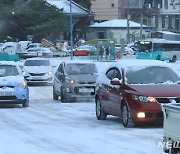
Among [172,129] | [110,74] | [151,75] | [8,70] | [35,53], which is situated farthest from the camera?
[35,53]

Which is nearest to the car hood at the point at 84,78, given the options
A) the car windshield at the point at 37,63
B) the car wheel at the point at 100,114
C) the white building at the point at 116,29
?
the car wheel at the point at 100,114

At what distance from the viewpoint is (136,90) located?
15.1 m

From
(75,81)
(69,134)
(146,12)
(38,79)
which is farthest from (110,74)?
(146,12)

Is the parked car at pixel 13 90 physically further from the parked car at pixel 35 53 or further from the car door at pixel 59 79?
the parked car at pixel 35 53

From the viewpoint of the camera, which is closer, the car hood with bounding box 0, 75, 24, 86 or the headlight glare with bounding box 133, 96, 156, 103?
the headlight glare with bounding box 133, 96, 156, 103

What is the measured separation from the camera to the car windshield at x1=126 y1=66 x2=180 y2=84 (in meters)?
15.8

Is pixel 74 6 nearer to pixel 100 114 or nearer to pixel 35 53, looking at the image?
pixel 35 53

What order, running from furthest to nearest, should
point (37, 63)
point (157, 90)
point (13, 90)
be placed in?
point (37, 63) → point (13, 90) → point (157, 90)

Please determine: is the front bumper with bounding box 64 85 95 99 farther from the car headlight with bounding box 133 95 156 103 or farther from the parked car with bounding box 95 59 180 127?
the car headlight with bounding box 133 95 156 103

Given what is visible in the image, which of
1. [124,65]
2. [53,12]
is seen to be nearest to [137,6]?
[53,12]

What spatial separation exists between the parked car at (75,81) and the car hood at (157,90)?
8415mm

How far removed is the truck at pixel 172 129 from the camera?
923cm

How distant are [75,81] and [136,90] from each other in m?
8.91

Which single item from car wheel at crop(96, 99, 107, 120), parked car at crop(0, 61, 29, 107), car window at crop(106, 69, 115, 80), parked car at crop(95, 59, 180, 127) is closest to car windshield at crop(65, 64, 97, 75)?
parked car at crop(0, 61, 29, 107)
